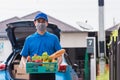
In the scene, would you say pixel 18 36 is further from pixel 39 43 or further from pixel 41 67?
A: pixel 41 67

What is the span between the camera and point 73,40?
26.8m

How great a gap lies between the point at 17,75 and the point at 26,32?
968 mm

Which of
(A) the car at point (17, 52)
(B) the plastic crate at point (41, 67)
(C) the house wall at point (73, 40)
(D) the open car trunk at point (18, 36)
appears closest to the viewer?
(B) the plastic crate at point (41, 67)

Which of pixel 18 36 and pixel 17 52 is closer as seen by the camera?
pixel 17 52

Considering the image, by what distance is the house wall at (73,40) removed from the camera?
87.1 ft

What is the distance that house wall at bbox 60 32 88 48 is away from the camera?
87.1 ft

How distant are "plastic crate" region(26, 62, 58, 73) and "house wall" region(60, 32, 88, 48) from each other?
19.8 metres

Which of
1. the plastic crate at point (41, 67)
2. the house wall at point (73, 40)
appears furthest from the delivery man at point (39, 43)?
the house wall at point (73, 40)

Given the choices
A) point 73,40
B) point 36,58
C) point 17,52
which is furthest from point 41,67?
point 73,40

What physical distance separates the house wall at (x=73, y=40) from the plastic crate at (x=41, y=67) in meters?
19.8

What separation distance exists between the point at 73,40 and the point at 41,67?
20164mm

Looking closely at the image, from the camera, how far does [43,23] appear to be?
6953 mm

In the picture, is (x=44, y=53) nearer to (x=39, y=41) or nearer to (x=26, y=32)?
(x=39, y=41)

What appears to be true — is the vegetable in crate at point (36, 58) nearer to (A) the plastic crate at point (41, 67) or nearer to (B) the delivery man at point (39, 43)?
(A) the plastic crate at point (41, 67)
